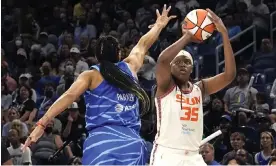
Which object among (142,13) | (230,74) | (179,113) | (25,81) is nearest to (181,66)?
(179,113)

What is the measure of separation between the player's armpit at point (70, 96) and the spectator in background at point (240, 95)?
6.28 m

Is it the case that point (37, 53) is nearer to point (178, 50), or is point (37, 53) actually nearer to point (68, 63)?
point (68, 63)

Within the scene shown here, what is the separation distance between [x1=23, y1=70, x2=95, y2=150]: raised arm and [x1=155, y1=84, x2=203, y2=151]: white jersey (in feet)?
2.00

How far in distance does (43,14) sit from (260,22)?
571 centimetres

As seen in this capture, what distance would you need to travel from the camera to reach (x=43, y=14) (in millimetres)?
18156

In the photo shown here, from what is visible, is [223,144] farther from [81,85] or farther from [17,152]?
[81,85]

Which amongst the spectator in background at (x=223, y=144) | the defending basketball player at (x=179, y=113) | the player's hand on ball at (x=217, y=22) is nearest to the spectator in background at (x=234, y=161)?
the spectator in background at (x=223, y=144)

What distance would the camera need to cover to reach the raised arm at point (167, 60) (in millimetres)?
5805

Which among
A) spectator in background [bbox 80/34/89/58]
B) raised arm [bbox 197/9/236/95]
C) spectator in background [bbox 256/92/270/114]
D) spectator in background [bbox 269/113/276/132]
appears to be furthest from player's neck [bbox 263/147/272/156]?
spectator in background [bbox 80/34/89/58]

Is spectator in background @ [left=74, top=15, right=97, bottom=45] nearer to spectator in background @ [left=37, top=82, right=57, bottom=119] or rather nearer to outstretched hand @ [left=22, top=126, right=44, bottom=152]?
spectator in background @ [left=37, top=82, right=57, bottom=119]

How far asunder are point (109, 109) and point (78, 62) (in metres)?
8.60

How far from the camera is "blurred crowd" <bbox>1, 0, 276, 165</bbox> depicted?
1084cm

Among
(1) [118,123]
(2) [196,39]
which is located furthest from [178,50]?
(1) [118,123]

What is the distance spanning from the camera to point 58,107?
5.85 meters
